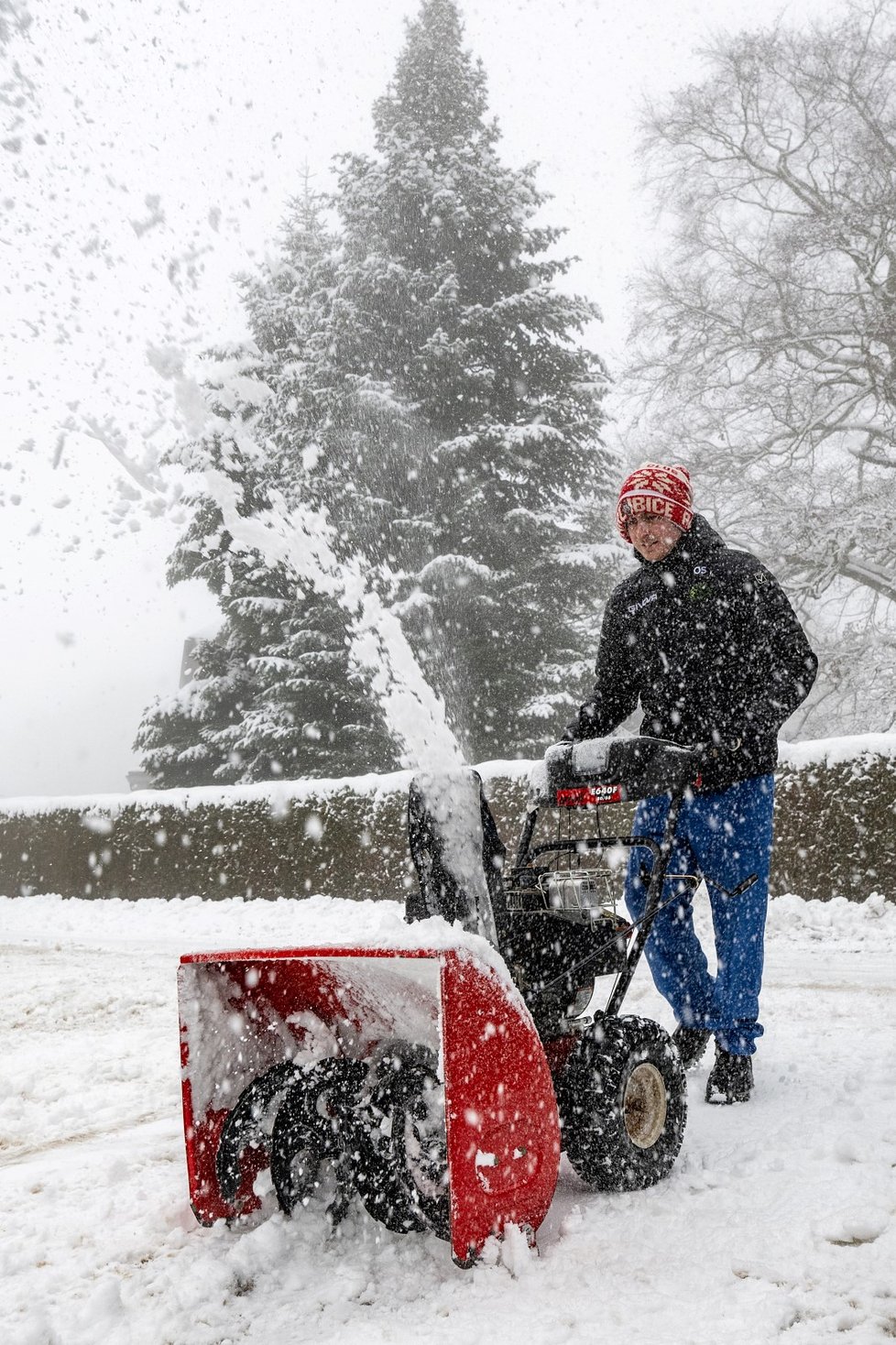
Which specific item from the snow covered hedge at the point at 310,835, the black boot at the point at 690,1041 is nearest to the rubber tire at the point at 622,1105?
the black boot at the point at 690,1041

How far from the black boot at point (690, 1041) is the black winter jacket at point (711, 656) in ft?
2.63

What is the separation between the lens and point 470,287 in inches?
731

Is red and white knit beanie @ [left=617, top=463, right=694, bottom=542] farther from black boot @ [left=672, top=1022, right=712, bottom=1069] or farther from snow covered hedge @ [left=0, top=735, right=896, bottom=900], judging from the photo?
snow covered hedge @ [left=0, top=735, right=896, bottom=900]

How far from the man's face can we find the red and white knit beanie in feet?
0.05

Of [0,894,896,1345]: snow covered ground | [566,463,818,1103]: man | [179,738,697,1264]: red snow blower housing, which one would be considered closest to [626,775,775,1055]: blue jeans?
[566,463,818,1103]: man

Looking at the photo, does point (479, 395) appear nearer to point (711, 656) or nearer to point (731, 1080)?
point (711, 656)

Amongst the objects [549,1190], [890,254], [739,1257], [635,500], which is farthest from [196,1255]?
[890,254]

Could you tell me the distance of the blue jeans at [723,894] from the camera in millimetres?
3236

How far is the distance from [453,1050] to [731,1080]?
156 centimetres

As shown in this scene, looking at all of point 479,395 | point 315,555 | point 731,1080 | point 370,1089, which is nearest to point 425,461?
point 479,395

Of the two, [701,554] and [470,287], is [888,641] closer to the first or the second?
[470,287]

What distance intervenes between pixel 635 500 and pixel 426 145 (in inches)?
715

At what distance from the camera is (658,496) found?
3.28 m

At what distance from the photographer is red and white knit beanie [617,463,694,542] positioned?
10.8ft
